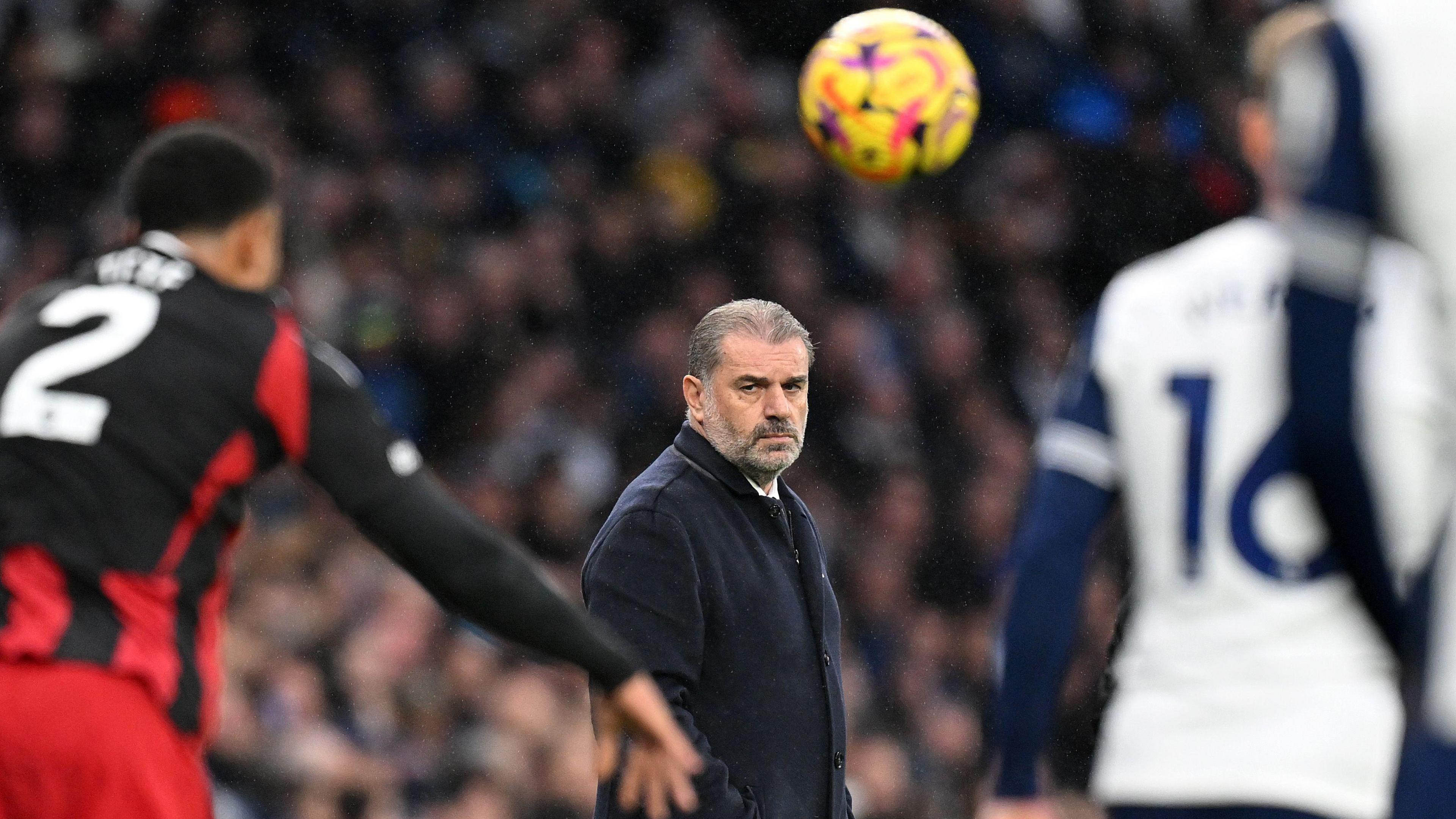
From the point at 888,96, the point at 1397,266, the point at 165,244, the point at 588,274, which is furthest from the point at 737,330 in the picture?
A: the point at 588,274

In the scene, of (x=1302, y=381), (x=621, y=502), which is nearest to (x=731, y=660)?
(x=621, y=502)

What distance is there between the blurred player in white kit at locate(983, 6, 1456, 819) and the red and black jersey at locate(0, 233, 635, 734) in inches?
35.3

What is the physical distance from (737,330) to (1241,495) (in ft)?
7.36

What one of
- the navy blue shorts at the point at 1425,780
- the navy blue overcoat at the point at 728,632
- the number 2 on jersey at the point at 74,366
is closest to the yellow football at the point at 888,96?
the navy blue overcoat at the point at 728,632

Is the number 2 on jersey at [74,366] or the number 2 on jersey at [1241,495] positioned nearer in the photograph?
the number 2 on jersey at [1241,495]

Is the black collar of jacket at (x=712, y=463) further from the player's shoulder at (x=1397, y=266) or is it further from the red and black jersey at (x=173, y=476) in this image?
the player's shoulder at (x=1397, y=266)

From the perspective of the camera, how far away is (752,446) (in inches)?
194

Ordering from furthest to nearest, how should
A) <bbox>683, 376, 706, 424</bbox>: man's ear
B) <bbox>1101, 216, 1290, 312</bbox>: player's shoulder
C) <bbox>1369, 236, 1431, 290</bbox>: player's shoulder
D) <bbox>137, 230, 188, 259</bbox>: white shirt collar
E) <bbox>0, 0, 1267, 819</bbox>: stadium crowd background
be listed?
1. <bbox>0, 0, 1267, 819</bbox>: stadium crowd background
2. <bbox>683, 376, 706, 424</bbox>: man's ear
3. <bbox>137, 230, 188, 259</bbox>: white shirt collar
4. <bbox>1101, 216, 1290, 312</bbox>: player's shoulder
5. <bbox>1369, 236, 1431, 290</bbox>: player's shoulder

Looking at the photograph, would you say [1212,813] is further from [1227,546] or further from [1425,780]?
[1425,780]

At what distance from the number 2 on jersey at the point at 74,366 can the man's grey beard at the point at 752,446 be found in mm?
1854

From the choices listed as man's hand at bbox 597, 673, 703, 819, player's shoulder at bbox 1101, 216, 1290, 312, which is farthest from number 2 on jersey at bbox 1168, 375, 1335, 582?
man's hand at bbox 597, 673, 703, 819

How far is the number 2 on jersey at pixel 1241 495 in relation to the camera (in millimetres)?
2988

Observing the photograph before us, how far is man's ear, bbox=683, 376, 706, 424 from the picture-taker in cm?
506

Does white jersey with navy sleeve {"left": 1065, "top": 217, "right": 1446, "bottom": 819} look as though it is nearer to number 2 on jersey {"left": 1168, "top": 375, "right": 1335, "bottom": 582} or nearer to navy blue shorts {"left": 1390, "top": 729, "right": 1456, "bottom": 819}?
number 2 on jersey {"left": 1168, "top": 375, "right": 1335, "bottom": 582}
